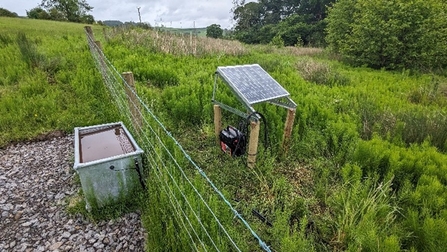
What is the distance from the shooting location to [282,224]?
236 centimetres

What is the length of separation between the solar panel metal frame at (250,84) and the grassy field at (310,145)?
0.74 m

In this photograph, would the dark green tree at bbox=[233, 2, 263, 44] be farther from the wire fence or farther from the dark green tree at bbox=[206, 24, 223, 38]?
the wire fence

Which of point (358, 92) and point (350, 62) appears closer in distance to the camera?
point (358, 92)

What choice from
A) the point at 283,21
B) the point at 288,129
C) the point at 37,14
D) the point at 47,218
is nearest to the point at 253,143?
the point at 288,129

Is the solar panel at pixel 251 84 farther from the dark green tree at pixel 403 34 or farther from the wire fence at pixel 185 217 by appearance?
the dark green tree at pixel 403 34

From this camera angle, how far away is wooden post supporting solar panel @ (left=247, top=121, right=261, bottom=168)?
3137 mm

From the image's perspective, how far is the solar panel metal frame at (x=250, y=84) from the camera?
3293mm

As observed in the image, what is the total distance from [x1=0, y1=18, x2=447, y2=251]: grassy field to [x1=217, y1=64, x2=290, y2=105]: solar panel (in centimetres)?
74

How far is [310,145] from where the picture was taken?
13.0 feet

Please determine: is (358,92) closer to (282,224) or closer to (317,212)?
(317,212)

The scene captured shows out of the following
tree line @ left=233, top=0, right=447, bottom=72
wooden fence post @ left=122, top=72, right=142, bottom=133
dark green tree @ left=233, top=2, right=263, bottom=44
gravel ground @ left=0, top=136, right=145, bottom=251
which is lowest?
gravel ground @ left=0, top=136, right=145, bottom=251

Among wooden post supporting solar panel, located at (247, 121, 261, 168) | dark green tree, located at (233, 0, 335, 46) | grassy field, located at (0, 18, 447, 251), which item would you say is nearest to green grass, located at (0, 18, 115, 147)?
grassy field, located at (0, 18, 447, 251)

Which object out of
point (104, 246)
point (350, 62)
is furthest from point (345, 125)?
point (350, 62)

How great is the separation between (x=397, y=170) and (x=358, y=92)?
431cm
